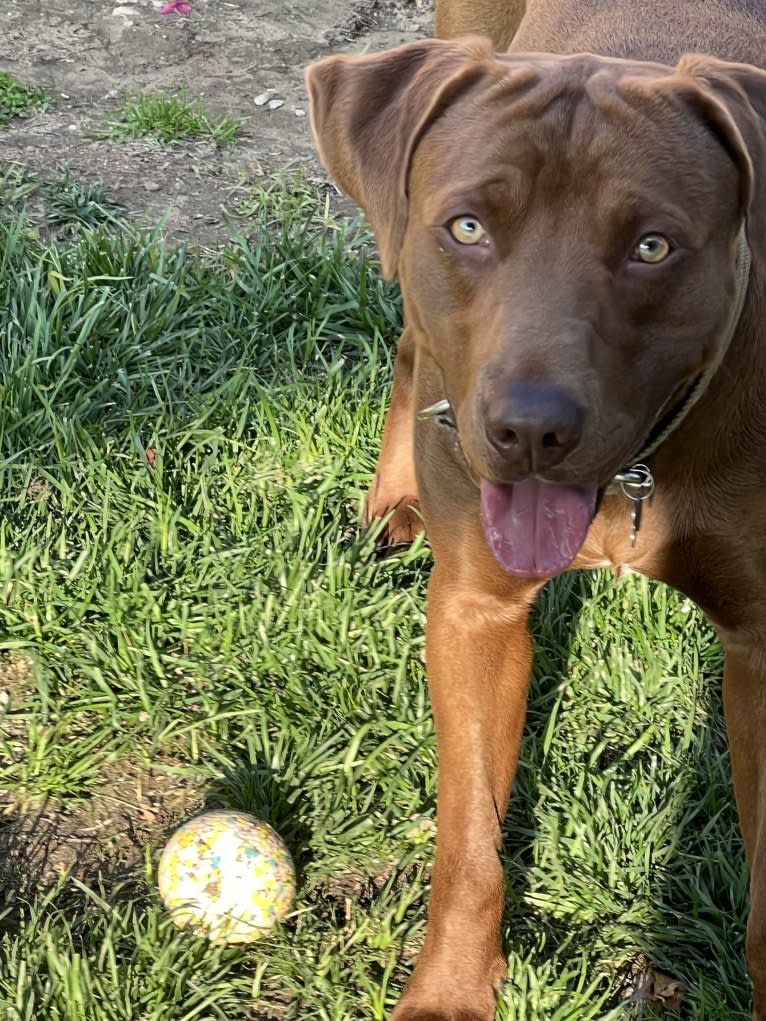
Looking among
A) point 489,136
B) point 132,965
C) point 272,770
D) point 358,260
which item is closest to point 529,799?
point 272,770

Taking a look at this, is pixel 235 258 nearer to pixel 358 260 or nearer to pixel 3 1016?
pixel 358 260

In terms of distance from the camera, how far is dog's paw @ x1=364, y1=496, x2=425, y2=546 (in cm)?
382

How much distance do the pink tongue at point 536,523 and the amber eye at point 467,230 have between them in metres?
0.42

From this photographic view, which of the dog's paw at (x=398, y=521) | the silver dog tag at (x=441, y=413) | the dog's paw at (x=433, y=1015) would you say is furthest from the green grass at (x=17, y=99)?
the dog's paw at (x=433, y=1015)

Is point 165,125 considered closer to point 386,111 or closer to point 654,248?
point 386,111

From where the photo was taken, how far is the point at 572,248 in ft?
7.78

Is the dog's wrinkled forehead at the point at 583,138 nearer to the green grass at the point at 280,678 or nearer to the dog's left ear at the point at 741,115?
the dog's left ear at the point at 741,115

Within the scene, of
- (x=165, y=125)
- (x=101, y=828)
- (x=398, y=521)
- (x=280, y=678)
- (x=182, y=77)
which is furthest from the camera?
(x=182, y=77)

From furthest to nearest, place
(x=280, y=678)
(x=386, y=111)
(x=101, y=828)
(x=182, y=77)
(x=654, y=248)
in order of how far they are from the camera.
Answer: (x=182, y=77)
(x=280, y=678)
(x=101, y=828)
(x=386, y=111)
(x=654, y=248)

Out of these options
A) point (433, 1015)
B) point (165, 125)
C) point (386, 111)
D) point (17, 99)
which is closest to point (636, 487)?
point (386, 111)

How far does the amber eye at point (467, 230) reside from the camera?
2.46 meters

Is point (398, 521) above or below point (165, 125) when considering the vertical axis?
above

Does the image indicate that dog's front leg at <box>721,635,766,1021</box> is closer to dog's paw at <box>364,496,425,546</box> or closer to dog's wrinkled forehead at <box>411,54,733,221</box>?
dog's wrinkled forehead at <box>411,54,733,221</box>

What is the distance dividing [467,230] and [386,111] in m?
0.33
